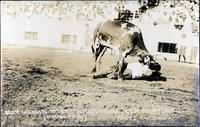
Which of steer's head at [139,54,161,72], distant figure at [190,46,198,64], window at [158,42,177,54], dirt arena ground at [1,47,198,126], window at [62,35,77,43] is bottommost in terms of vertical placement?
dirt arena ground at [1,47,198,126]

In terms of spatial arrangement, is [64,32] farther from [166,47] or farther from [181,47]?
[181,47]

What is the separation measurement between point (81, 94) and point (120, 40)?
1.24 metres

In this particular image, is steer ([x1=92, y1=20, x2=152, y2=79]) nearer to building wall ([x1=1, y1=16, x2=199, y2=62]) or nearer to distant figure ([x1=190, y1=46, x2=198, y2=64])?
building wall ([x1=1, y1=16, x2=199, y2=62])

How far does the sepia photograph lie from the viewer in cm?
361

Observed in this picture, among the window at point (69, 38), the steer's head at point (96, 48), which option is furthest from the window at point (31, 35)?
the steer's head at point (96, 48)

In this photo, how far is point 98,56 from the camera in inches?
A: 150

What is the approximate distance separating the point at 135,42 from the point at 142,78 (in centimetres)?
70

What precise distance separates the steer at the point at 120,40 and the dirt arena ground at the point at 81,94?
19cm

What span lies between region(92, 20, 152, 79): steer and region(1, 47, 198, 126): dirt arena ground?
19 cm

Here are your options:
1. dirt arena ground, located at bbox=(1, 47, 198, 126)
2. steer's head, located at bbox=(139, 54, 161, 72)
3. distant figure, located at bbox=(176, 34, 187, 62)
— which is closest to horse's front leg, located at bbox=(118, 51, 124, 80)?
dirt arena ground, located at bbox=(1, 47, 198, 126)

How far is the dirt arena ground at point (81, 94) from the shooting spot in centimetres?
316

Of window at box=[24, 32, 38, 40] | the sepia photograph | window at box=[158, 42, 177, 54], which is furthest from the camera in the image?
window at box=[24, 32, 38, 40]

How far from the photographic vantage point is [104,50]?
3.80m

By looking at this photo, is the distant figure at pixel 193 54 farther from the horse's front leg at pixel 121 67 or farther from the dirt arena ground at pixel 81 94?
the horse's front leg at pixel 121 67
